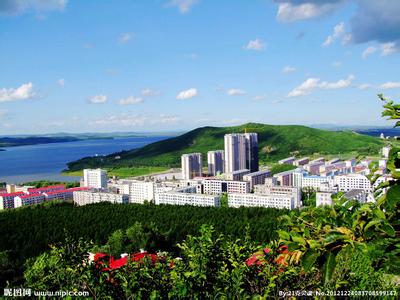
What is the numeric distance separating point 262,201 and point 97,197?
9.39 m

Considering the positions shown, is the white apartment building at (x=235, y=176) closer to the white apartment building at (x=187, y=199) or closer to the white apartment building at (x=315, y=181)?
the white apartment building at (x=315, y=181)

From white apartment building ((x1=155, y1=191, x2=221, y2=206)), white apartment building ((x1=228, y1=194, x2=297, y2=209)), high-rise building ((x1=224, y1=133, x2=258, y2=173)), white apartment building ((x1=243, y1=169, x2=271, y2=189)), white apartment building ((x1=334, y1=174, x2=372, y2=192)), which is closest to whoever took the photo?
white apartment building ((x1=228, y1=194, x2=297, y2=209))

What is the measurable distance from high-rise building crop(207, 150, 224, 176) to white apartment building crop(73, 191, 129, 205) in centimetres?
944

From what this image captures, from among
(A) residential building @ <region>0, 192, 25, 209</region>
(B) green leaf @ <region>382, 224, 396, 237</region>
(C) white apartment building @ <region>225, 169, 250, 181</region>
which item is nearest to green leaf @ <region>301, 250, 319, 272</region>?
(B) green leaf @ <region>382, 224, 396, 237</region>

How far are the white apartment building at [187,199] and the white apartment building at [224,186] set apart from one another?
3.38 metres

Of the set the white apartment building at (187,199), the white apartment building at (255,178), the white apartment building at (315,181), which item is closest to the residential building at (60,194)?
the white apartment building at (187,199)

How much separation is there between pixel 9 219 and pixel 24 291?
13693 millimetres

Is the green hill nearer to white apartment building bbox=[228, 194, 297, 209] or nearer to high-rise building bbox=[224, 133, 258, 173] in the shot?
high-rise building bbox=[224, 133, 258, 173]

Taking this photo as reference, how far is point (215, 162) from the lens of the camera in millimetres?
28250

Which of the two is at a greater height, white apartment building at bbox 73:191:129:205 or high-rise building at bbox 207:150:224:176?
high-rise building at bbox 207:150:224:176

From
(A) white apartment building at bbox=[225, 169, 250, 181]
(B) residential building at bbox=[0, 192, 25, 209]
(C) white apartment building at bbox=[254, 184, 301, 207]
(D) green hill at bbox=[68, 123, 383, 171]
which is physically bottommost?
(B) residential building at bbox=[0, 192, 25, 209]

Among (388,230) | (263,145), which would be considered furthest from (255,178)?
(388,230)

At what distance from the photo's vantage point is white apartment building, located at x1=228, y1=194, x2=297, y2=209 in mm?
16562

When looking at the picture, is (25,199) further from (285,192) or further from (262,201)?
(285,192)
